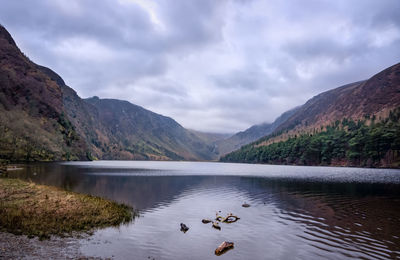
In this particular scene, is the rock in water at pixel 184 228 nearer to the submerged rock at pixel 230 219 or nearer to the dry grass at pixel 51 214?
the submerged rock at pixel 230 219

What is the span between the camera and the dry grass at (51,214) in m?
25.4

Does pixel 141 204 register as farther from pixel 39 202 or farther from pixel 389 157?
pixel 389 157

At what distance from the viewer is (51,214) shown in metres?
29.4

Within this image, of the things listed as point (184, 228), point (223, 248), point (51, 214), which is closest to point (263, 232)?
point (223, 248)

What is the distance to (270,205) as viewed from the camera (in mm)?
46656

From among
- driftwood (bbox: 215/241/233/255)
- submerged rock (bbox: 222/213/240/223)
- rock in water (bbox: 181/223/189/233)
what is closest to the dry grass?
rock in water (bbox: 181/223/189/233)

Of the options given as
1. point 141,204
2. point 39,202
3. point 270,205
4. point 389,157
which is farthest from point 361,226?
point 389,157

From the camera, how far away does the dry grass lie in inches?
999

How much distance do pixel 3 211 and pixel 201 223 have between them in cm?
2135

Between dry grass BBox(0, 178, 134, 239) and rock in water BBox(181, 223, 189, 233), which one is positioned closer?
dry grass BBox(0, 178, 134, 239)

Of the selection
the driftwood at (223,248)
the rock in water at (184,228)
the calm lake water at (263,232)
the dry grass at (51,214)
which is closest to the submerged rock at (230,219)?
the calm lake water at (263,232)

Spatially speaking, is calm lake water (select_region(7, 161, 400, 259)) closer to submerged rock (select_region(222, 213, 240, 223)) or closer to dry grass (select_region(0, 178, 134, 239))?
submerged rock (select_region(222, 213, 240, 223))

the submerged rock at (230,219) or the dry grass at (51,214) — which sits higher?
the dry grass at (51,214)

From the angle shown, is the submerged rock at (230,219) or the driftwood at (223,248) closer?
the driftwood at (223,248)
